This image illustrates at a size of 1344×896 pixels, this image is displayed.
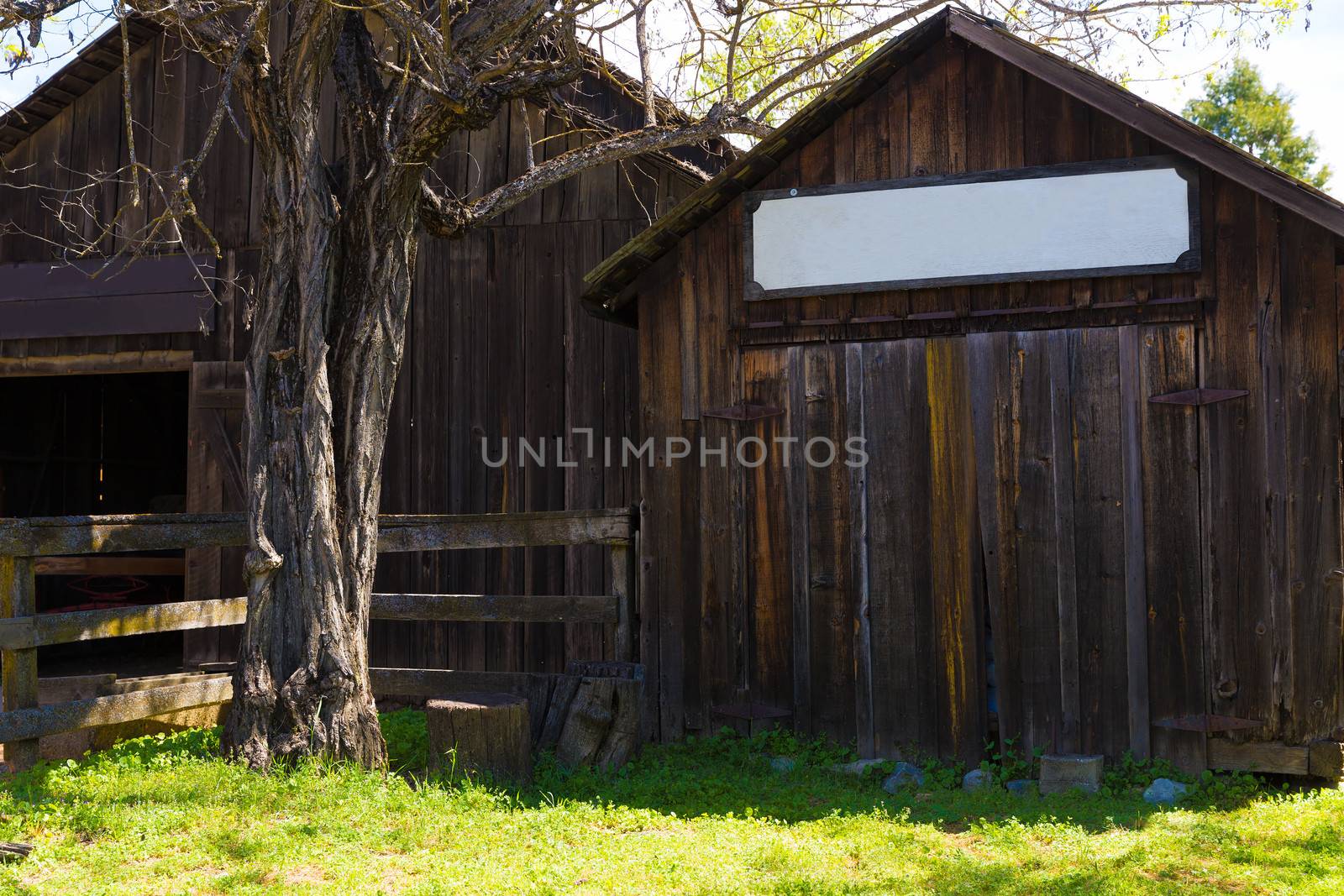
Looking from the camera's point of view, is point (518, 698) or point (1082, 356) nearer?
point (518, 698)

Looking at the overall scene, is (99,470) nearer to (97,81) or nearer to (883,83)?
(97,81)

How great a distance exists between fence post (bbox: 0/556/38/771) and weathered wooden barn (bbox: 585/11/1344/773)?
A: 3.67 m

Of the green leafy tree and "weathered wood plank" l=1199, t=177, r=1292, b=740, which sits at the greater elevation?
the green leafy tree

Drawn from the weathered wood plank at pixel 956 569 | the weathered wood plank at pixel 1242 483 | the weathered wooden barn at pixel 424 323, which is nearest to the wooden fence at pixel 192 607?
the weathered wooden barn at pixel 424 323

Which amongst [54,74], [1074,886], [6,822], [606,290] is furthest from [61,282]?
[1074,886]

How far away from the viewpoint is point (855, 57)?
1072 cm

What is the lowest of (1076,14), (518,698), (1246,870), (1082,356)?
(1246,870)

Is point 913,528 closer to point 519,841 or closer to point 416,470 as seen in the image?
point 519,841

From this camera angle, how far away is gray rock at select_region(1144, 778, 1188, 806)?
643 centimetres

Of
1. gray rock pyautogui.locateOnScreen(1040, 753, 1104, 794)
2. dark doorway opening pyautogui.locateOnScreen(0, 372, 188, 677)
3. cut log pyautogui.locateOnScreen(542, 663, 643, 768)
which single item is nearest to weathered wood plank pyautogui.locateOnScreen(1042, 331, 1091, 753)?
gray rock pyautogui.locateOnScreen(1040, 753, 1104, 794)

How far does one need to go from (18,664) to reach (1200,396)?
6.89 metres

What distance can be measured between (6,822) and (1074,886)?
15.8 feet

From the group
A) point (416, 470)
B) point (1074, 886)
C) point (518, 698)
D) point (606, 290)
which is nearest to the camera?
point (1074, 886)

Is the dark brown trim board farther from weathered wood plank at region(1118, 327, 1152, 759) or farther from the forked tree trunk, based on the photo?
weathered wood plank at region(1118, 327, 1152, 759)
